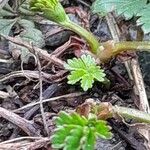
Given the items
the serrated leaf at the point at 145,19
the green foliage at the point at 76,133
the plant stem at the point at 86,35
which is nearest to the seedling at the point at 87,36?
the plant stem at the point at 86,35

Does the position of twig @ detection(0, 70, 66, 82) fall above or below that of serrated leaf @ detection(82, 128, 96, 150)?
below

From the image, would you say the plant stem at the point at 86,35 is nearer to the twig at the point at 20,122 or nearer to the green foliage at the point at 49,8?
the green foliage at the point at 49,8

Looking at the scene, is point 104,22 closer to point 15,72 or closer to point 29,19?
point 29,19

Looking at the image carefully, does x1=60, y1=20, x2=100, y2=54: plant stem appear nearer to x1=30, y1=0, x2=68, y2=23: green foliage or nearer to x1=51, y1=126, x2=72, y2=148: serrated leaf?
x1=30, y1=0, x2=68, y2=23: green foliage

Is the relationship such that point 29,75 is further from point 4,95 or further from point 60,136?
point 60,136

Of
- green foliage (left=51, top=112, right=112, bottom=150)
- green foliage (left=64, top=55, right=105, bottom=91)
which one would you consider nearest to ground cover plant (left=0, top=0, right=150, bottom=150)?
green foliage (left=64, top=55, right=105, bottom=91)

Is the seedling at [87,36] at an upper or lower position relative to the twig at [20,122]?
upper
